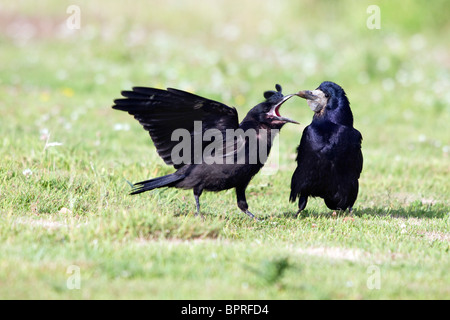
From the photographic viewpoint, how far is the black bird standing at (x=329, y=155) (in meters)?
6.01

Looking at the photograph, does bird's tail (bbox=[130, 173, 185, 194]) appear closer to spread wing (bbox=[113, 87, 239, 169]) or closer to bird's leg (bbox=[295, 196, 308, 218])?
spread wing (bbox=[113, 87, 239, 169])

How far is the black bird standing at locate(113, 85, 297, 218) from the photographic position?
5.44 metres

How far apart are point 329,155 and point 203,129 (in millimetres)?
1130

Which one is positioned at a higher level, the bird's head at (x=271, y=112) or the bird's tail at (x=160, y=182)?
the bird's head at (x=271, y=112)

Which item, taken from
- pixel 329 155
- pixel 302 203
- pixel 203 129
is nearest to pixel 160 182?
pixel 203 129

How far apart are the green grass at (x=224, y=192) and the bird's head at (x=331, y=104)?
858 mm

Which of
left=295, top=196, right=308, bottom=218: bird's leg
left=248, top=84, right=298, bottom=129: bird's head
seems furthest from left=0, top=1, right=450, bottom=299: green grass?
left=248, top=84, right=298, bottom=129: bird's head

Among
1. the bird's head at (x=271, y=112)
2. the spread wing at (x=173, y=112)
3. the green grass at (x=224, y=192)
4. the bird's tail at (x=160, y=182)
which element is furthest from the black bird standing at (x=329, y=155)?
the bird's tail at (x=160, y=182)

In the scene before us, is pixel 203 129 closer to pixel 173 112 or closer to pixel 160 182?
pixel 173 112

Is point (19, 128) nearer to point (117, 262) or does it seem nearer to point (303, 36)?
point (117, 262)

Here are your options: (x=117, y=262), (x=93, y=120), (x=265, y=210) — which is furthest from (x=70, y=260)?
(x=93, y=120)

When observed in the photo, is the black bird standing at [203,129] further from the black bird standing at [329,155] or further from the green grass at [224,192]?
the black bird standing at [329,155]

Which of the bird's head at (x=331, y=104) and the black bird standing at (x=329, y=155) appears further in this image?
the bird's head at (x=331, y=104)

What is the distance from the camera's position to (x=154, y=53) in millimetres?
14742
